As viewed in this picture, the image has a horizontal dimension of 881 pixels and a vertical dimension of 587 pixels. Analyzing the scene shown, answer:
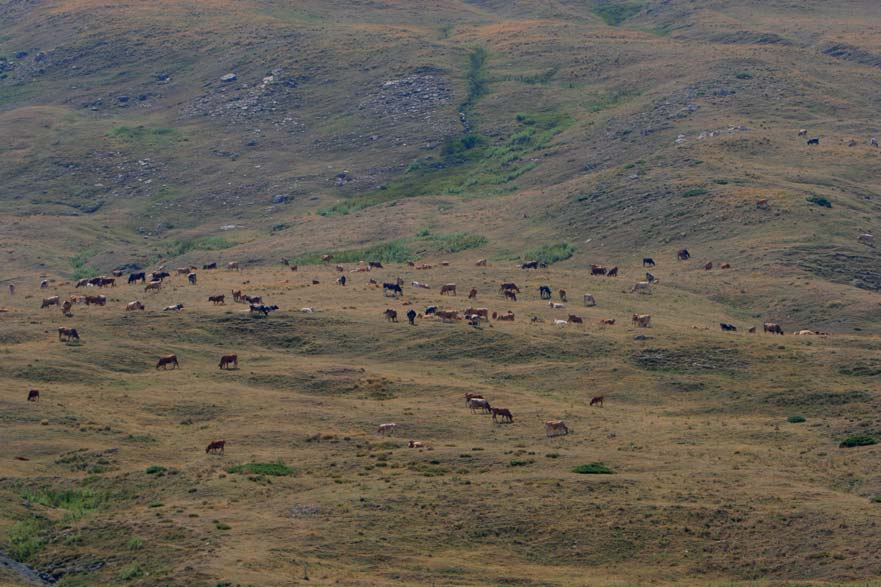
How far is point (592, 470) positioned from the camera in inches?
2391

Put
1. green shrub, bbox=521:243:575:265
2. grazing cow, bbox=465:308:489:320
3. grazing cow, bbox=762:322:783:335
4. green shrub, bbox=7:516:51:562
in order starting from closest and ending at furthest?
1. green shrub, bbox=7:516:51:562
2. grazing cow, bbox=465:308:489:320
3. grazing cow, bbox=762:322:783:335
4. green shrub, bbox=521:243:575:265

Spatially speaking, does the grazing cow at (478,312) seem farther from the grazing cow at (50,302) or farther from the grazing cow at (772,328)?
the grazing cow at (50,302)

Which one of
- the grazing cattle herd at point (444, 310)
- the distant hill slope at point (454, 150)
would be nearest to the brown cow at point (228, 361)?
the grazing cattle herd at point (444, 310)

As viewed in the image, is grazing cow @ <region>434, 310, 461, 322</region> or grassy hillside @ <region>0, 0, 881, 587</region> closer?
grassy hillside @ <region>0, 0, 881, 587</region>

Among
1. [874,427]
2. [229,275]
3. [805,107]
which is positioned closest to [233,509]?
[874,427]

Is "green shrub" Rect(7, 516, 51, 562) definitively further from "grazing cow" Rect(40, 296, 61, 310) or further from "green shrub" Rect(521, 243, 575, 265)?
"green shrub" Rect(521, 243, 575, 265)

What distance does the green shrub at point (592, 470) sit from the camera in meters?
60.5

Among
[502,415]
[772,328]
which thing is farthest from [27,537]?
[772,328]

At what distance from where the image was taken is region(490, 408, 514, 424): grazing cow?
229 feet

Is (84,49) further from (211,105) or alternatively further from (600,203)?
(600,203)

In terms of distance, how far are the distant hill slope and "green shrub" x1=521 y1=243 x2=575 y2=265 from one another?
1220 millimetres

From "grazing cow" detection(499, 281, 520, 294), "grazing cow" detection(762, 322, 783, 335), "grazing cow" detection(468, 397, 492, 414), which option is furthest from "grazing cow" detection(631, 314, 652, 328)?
"grazing cow" detection(468, 397, 492, 414)

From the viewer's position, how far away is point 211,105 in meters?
179

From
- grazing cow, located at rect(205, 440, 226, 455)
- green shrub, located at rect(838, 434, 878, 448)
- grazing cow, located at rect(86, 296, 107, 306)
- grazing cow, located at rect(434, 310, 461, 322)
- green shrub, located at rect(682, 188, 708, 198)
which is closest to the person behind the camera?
→ grazing cow, located at rect(205, 440, 226, 455)
